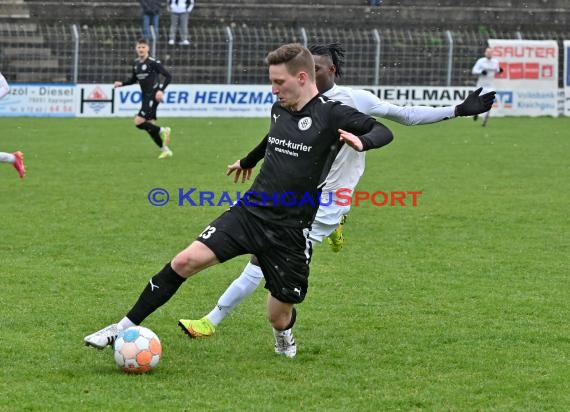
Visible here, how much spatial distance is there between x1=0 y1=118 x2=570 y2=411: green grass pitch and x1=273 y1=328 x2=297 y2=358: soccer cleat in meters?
0.08

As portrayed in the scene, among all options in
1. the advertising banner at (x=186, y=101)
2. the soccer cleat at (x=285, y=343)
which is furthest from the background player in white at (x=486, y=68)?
the soccer cleat at (x=285, y=343)

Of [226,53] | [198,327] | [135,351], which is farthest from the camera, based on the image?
[226,53]

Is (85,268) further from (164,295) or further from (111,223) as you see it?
(164,295)

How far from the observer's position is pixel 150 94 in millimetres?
19656

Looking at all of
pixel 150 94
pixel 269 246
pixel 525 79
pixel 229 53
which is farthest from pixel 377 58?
pixel 269 246

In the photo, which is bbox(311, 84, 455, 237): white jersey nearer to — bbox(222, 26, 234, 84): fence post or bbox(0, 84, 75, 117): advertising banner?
bbox(0, 84, 75, 117): advertising banner

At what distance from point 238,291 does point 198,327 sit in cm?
35

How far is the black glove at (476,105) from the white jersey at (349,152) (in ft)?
0.67

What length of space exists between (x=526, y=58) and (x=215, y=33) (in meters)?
8.93

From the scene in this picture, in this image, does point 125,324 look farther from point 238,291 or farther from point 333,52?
point 333,52

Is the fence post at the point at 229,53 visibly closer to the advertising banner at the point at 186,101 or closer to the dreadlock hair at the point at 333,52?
the advertising banner at the point at 186,101

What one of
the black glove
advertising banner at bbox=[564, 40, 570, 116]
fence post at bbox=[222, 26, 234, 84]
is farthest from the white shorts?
advertising banner at bbox=[564, 40, 570, 116]

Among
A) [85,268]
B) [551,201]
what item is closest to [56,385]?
[85,268]

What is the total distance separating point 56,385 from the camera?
227 inches
